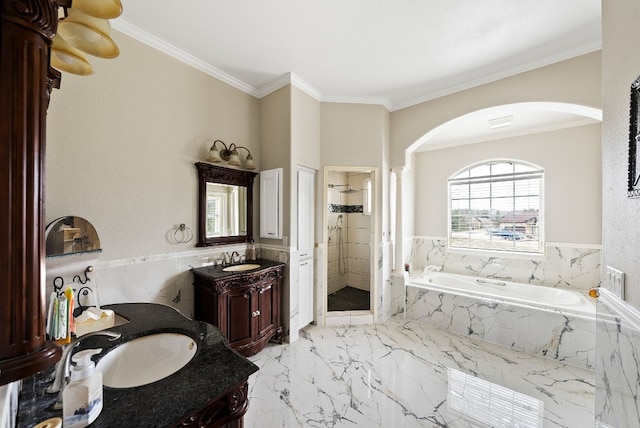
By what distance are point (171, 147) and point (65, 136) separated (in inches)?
27.7

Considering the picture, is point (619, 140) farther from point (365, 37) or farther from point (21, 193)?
point (21, 193)

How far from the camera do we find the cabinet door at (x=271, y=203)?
2.88 m

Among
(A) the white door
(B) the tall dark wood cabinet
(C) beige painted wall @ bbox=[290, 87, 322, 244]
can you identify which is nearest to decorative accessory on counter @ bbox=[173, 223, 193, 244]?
(C) beige painted wall @ bbox=[290, 87, 322, 244]

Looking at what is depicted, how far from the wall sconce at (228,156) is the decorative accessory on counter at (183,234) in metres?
0.72

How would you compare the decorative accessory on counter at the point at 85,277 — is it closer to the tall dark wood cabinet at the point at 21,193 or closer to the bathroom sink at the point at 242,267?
the bathroom sink at the point at 242,267

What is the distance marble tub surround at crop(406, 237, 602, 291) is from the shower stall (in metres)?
0.95

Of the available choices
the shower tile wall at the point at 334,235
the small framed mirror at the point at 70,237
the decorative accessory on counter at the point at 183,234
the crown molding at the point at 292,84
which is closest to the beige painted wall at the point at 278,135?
the crown molding at the point at 292,84

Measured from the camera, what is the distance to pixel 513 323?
Result: 2693mm

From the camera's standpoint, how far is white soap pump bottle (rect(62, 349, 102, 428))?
703mm

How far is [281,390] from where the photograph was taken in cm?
206

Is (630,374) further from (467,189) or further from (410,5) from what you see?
(467,189)

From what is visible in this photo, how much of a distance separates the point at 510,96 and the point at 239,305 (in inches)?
140

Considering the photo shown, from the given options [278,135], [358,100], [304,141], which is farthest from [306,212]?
[358,100]

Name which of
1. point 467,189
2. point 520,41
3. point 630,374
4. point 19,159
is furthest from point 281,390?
point 467,189
